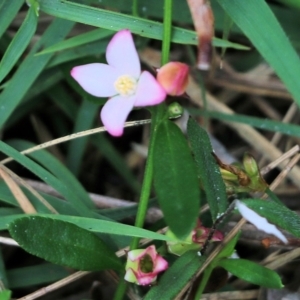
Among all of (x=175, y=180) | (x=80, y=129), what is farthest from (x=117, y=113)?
(x=80, y=129)

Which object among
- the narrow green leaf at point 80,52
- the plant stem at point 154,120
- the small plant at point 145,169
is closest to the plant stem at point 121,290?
the small plant at point 145,169

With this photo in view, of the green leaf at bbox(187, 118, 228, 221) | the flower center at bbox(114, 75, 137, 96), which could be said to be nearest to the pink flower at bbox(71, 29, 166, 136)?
the flower center at bbox(114, 75, 137, 96)

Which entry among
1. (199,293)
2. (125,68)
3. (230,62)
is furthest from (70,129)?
(199,293)

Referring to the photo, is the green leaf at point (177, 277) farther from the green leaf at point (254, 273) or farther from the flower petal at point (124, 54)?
the flower petal at point (124, 54)

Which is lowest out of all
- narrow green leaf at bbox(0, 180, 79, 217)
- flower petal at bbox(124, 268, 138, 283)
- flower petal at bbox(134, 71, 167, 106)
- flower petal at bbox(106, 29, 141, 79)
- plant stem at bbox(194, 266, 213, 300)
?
plant stem at bbox(194, 266, 213, 300)

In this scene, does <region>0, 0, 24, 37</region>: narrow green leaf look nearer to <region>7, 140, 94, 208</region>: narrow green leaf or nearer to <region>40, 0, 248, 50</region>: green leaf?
<region>40, 0, 248, 50</region>: green leaf
